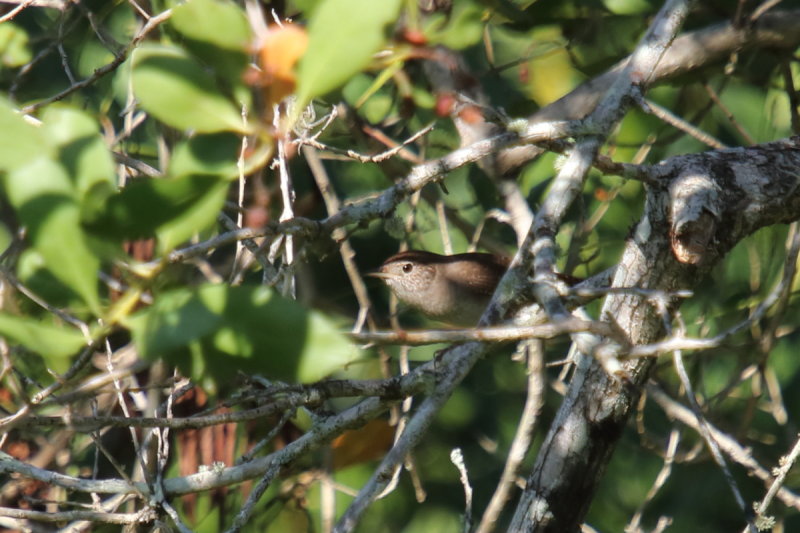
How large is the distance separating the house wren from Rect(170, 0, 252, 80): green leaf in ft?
10.3

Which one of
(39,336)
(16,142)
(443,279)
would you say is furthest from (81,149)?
(443,279)

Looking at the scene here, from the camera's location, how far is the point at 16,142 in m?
0.66

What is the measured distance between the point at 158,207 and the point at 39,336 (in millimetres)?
148

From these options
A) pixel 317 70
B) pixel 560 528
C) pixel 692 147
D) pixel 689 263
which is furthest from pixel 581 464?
pixel 692 147

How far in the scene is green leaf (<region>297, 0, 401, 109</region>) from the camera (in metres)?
0.68

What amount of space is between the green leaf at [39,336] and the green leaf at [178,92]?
0.66 feet

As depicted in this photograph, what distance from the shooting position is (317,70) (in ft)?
2.22

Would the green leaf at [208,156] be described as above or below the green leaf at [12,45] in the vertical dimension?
A: above

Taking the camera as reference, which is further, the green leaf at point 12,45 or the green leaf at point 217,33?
the green leaf at point 12,45

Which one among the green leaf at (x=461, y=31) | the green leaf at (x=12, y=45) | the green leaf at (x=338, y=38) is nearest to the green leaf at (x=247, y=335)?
the green leaf at (x=338, y=38)

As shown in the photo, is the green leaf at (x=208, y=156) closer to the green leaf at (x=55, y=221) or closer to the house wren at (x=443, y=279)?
the green leaf at (x=55, y=221)

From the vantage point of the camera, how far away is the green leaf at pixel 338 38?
26.6 inches

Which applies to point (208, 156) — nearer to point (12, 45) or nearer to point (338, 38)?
point (338, 38)

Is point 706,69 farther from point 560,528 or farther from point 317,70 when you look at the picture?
point 317,70
